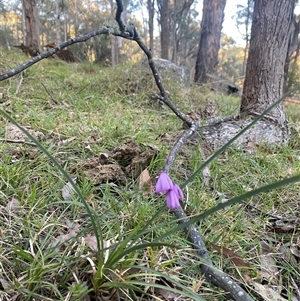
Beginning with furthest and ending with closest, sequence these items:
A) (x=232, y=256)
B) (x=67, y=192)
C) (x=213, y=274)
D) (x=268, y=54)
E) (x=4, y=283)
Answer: (x=268, y=54)
(x=67, y=192)
(x=232, y=256)
(x=213, y=274)
(x=4, y=283)

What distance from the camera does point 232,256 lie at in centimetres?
108

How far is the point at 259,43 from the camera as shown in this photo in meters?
2.45

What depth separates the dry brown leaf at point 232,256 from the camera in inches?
42.0

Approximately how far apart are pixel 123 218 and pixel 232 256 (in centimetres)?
43

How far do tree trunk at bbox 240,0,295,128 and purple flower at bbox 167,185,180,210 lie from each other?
1849 mm

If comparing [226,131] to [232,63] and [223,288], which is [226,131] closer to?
[223,288]

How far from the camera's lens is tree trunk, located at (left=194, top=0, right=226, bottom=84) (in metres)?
7.22

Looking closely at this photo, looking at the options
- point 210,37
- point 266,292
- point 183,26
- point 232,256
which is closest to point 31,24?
point 210,37

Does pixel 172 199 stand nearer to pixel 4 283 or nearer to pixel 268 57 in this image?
pixel 4 283

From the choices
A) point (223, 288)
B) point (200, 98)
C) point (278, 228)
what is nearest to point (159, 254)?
point (223, 288)

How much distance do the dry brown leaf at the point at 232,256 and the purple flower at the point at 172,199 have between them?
38 cm

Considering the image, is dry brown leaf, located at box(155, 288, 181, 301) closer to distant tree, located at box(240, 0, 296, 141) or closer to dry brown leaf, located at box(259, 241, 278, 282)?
dry brown leaf, located at box(259, 241, 278, 282)

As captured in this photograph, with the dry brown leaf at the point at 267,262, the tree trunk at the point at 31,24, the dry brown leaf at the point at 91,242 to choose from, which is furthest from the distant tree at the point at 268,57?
the tree trunk at the point at 31,24

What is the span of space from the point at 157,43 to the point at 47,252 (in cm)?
3148
